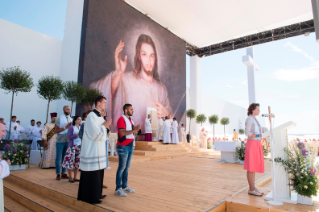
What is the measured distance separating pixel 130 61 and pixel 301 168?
9766 mm

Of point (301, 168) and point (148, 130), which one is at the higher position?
point (148, 130)

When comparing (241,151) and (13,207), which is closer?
(13,207)

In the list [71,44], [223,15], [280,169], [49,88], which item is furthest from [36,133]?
[223,15]

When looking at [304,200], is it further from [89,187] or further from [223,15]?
[223,15]

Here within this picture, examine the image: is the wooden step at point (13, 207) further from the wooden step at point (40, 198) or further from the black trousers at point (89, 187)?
the black trousers at point (89, 187)

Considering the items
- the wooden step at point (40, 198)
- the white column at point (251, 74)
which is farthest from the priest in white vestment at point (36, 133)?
the white column at point (251, 74)

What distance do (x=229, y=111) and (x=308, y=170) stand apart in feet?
76.4

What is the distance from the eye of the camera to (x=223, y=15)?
1239cm

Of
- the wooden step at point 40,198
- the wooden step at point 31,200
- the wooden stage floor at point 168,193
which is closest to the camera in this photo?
the wooden stage floor at point 168,193

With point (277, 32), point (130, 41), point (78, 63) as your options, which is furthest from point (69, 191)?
point (277, 32)

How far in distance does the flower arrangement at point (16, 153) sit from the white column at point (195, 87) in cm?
1240

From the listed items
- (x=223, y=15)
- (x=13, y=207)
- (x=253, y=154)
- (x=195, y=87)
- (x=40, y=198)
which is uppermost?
(x=223, y=15)

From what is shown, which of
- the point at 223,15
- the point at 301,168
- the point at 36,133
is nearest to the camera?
the point at 301,168

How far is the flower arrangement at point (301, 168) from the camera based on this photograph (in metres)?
2.53
